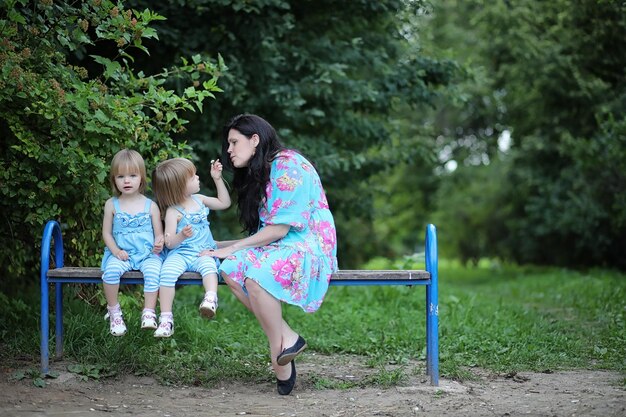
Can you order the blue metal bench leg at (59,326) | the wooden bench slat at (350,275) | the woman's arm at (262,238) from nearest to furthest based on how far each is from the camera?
the woman's arm at (262,238)
the wooden bench slat at (350,275)
the blue metal bench leg at (59,326)

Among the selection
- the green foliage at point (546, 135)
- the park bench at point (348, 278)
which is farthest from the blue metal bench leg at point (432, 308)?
the green foliage at point (546, 135)

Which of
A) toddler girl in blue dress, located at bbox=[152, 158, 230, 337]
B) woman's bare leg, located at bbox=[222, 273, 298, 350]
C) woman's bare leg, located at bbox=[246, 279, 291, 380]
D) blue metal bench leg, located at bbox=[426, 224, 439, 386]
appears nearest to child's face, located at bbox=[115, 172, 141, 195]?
toddler girl in blue dress, located at bbox=[152, 158, 230, 337]

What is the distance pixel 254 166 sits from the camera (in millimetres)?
5137

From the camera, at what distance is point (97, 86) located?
18.8 feet

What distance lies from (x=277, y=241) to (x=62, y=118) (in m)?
1.61

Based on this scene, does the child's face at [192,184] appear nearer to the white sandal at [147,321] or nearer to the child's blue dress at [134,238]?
the child's blue dress at [134,238]

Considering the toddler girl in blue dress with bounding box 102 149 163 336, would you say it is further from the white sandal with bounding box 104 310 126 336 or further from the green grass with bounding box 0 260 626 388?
the green grass with bounding box 0 260 626 388

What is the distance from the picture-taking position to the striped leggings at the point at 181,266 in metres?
5.07

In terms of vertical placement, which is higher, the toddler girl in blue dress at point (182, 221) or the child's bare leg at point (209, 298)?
the toddler girl in blue dress at point (182, 221)

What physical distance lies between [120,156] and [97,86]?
74 cm

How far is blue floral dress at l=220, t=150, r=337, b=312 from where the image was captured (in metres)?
Answer: 4.97

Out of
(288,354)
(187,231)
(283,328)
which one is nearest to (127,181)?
(187,231)

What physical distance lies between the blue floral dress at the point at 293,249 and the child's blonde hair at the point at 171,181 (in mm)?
535

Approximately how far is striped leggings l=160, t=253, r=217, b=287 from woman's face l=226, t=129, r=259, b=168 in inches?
24.9
